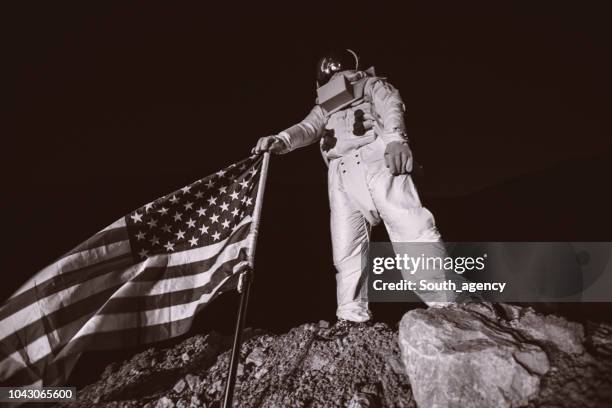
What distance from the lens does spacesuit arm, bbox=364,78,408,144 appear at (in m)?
2.54

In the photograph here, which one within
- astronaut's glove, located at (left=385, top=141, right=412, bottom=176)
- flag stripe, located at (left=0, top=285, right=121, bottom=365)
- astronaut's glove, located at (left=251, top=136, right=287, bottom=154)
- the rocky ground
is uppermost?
astronaut's glove, located at (left=251, top=136, right=287, bottom=154)

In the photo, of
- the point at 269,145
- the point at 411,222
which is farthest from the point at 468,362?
the point at 269,145

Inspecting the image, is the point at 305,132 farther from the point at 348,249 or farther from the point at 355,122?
the point at 348,249

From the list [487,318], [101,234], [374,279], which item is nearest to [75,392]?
[101,234]

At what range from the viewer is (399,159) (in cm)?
246

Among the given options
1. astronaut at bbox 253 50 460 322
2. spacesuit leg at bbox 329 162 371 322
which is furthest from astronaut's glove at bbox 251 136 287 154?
spacesuit leg at bbox 329 162 371 322

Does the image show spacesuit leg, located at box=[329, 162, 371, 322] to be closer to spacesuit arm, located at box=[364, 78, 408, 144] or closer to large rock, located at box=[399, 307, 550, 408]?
spacesuit arm, located at box=[364, 78, 408, 144]

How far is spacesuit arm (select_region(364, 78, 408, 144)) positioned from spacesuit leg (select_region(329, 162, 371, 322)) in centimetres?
61

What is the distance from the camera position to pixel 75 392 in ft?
8.95

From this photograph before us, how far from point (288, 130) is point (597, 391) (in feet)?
8.62

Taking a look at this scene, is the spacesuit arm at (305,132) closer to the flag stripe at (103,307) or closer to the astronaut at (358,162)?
the astronaut at (358,162)

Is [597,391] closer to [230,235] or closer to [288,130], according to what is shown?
[230,235]

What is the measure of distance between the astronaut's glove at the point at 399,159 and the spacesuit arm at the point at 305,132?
93cm

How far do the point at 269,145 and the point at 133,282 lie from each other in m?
1.54
